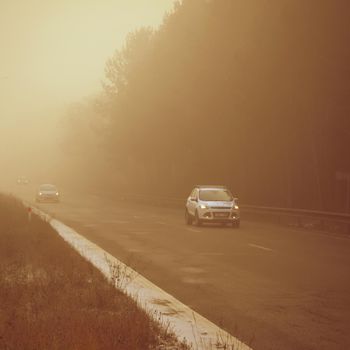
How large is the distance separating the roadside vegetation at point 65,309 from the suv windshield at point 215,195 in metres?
14.6

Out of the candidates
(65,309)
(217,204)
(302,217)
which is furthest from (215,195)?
(65,309)

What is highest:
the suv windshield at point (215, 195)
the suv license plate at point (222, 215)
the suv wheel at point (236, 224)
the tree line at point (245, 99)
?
the tree line at point (245, 99)

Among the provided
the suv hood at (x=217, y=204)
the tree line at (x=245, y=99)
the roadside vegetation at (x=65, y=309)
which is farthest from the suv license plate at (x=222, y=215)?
the roadside vegetation at (x=65, y=309)

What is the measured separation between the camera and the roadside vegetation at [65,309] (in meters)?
7.02

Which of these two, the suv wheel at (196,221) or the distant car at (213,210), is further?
the suv wheel at (196,221)

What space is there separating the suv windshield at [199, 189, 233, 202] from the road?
4.34m

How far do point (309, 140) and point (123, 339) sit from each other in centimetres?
3109

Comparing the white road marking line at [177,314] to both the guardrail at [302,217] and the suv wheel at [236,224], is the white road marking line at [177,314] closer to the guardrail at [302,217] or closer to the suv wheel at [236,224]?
the guardrail at [302,217]

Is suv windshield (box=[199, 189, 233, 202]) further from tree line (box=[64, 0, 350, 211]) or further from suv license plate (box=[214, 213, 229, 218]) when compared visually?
Result: tree line (box=[64, 0, 350, 211])

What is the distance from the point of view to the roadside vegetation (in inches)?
276

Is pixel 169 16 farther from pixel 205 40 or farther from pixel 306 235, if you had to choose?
pixel 306 235

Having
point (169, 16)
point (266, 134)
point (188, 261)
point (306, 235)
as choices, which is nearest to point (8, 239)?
point (188, 261)

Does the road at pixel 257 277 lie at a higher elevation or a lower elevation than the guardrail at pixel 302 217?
lower

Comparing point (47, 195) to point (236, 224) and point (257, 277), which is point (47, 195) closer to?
point (236, 224)
